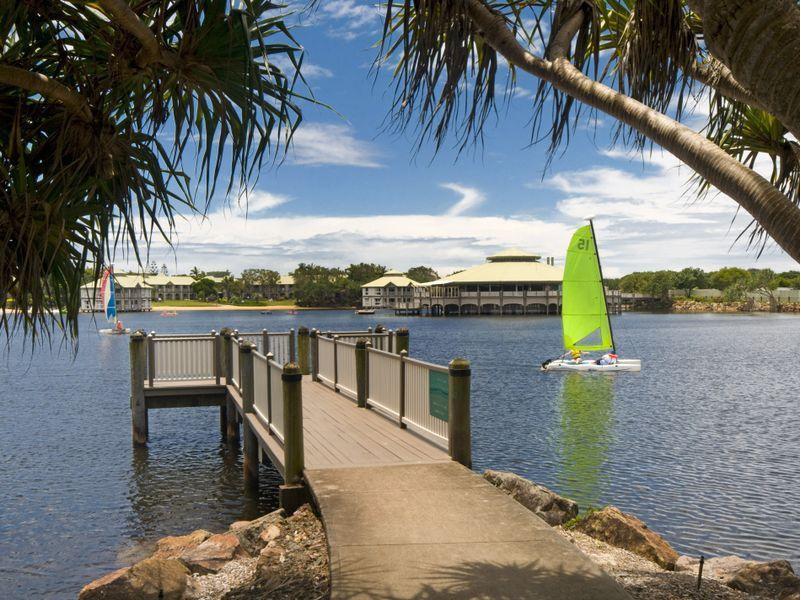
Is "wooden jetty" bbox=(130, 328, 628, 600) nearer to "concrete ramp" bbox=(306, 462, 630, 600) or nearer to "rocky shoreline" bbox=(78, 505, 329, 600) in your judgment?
"concrete ramp" bbox=(306, 462, 630, 600)

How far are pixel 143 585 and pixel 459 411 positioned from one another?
4190 millimetres

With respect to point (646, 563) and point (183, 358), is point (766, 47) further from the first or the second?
point (183, 358)

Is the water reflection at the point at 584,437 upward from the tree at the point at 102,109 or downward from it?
downward

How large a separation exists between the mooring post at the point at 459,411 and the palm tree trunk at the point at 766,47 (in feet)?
18.9

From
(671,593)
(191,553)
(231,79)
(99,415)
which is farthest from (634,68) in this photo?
(99,415)

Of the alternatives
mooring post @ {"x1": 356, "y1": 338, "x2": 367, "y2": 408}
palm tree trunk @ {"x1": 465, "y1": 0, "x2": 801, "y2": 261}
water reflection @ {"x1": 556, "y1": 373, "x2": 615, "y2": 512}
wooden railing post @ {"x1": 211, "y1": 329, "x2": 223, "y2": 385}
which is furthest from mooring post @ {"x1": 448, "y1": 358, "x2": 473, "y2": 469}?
wooden railing post @ {"x1": 211, "y1": 329, "x2": 223, "y2": 385}

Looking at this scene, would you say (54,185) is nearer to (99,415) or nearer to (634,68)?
(634,68)

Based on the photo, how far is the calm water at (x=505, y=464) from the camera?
1359 cm

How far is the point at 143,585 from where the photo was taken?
7.98m

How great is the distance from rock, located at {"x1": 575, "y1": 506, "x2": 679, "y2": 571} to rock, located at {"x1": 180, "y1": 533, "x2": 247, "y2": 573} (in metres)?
4.95

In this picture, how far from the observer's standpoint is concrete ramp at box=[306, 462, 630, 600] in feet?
18.3

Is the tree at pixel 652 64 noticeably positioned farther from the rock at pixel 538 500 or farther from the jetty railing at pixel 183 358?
the jetty railing at pixel 183 358

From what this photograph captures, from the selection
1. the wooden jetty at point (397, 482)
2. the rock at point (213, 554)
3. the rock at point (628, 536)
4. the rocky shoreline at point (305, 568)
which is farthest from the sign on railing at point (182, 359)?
the rock at point (628, 536)

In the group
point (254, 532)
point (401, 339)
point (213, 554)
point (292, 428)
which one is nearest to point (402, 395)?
point (292, 428)
